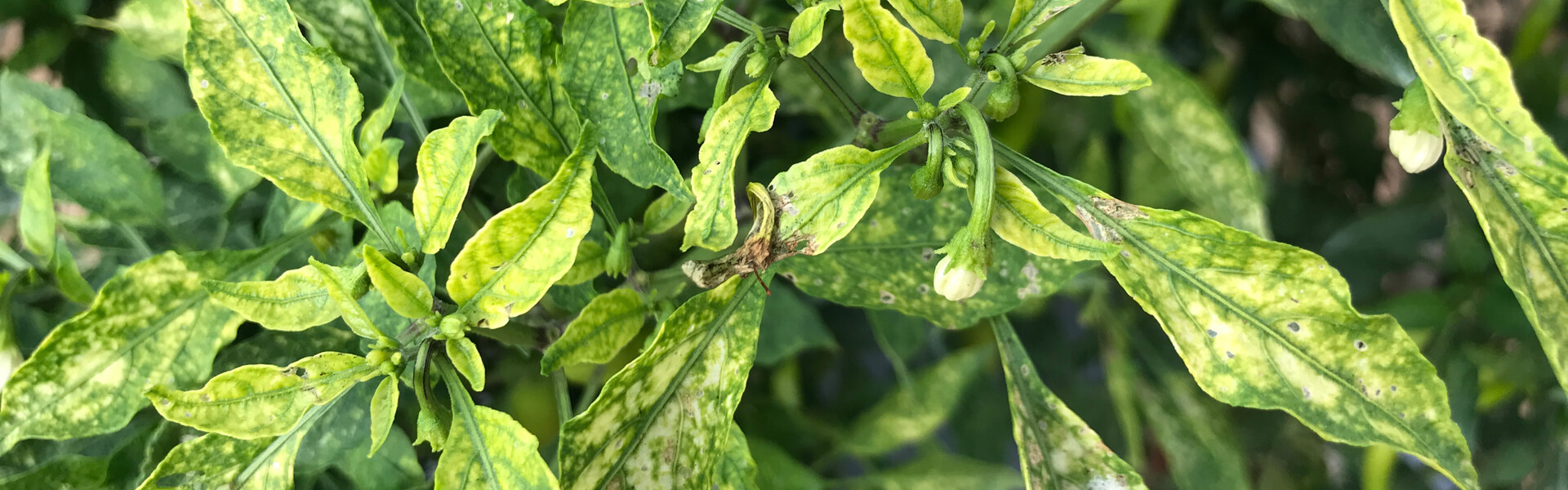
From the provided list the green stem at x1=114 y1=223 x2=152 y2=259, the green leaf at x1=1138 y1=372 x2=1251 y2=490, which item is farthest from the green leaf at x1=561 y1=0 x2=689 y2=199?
the green leaf at x1=1138 y1=372 x2=1251 y2=490

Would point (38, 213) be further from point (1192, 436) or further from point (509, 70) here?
point (1192, 436)

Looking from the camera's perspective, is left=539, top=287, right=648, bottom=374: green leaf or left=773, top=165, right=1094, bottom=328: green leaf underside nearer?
left=539, top=287, right=648, bottom=374: green leaf

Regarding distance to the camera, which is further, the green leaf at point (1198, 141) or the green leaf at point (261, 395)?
the green leaf at point (1198, 141)

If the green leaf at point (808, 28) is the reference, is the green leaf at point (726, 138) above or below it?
below

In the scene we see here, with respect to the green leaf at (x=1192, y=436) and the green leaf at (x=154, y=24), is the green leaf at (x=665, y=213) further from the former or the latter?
the green leaf at (x=1192, y=436)

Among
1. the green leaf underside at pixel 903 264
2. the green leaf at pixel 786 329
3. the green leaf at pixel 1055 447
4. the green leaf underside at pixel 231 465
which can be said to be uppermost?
the green leaf underside at pixel 903 264

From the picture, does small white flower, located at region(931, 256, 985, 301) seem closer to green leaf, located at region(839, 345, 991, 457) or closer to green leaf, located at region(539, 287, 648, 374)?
green leaf, located at region(539, 287, 648, 374)

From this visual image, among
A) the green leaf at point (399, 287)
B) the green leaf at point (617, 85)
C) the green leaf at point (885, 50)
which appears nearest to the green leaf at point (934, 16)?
the green leaf at point (885, 50)
